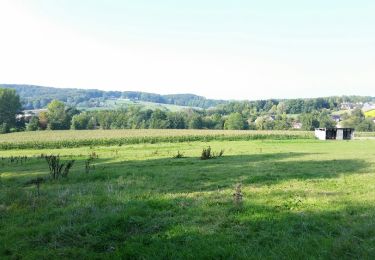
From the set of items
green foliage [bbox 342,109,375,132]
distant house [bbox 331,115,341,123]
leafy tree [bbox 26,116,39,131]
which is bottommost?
leafy tree [bbox 26,116,39,131]

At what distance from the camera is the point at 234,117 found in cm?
14362

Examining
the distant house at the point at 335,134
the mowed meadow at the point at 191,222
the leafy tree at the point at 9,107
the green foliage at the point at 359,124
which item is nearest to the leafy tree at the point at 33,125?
the leafy tree at the point at 9,107

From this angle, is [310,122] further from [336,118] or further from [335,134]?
[335,134]

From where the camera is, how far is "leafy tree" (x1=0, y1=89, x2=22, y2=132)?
4796 inches

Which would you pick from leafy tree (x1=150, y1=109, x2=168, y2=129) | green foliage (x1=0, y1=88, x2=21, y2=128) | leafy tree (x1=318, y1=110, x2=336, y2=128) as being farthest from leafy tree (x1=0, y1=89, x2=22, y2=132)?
leafy tree (x1=318, y1=110, x2=336, y2=128)

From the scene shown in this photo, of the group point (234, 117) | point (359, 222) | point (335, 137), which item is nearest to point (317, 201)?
point (359, 222)

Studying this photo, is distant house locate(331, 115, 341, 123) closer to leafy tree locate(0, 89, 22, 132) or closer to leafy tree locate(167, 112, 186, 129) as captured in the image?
leafy tree locate(167, 112, 186, 129)

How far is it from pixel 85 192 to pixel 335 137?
79216 mm

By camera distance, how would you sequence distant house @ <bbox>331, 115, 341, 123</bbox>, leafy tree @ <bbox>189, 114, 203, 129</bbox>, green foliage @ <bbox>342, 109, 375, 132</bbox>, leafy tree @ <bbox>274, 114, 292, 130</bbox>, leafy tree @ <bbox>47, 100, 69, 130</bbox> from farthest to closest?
distant house @ <bbox>331, 115, 341, 123</bbox>, leafy tree @ <bbox>274, 114, 292, 130</bbox>, green foliage @ <bbox>342, 109, 375, 132</bbox>, leafy tree @ <bbox>189, 114, 203, 129</bbox>, leafy tree @ <bbox>47, 100, 69, 130</bbox>

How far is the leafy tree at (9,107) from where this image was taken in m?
122

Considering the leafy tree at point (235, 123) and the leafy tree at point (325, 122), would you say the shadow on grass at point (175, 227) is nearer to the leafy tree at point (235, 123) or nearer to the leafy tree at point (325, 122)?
the leafy tree at point (235, 123)

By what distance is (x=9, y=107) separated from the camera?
12450cm

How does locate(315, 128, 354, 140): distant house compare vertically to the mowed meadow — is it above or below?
below

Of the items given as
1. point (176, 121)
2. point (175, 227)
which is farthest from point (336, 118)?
point (175, 227)
